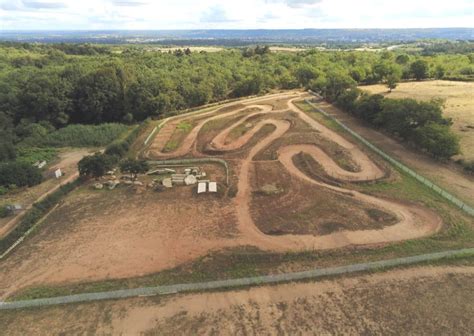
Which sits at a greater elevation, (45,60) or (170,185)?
(45,60)

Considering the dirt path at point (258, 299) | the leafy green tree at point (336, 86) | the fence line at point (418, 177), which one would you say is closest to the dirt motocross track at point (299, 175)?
the fence line at point (418, 177)

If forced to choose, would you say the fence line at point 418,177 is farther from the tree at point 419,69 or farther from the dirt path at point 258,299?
the tree at point 419,69

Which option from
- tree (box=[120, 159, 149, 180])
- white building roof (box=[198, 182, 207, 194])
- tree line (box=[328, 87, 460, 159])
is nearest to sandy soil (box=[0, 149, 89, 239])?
tree (box=[120, 159, 149, 180])

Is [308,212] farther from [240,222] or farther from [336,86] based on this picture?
[336,86]

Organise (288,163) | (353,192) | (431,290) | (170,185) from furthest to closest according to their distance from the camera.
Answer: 1. (288,163)
2. (170,185)
3. (353,192)
4. (431,290)

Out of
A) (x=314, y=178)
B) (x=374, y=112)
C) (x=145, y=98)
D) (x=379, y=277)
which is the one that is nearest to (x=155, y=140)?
(x=145, y=98)

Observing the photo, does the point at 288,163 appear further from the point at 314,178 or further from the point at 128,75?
the point at 128,75
